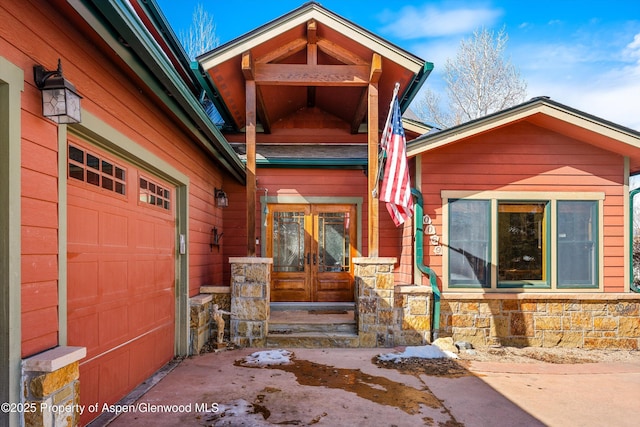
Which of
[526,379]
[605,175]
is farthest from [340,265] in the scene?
[605,175]

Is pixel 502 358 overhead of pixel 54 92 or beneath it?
beneath

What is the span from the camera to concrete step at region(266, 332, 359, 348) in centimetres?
587

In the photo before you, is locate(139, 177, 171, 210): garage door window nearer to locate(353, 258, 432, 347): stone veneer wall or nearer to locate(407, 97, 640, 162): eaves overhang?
locate(353, 258, 432, 347): stone veneer wall

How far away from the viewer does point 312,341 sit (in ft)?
19.4

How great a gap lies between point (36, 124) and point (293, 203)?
5.51 meters

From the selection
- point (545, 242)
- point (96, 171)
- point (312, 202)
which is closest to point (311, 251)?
point (312, 202)

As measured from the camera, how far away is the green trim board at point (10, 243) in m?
2.22

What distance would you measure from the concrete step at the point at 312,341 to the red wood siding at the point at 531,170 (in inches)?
69.5

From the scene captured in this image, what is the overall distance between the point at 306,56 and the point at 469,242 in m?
3.91

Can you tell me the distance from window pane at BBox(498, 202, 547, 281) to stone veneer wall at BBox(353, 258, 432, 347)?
1447 millimetres

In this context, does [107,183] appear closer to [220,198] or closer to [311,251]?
[220,198]

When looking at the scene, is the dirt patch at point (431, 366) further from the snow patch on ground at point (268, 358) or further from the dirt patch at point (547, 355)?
the snow patch on ground at point (268, 358)

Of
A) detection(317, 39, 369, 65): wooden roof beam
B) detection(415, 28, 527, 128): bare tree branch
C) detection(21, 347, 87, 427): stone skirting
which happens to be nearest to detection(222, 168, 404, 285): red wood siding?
detection(317, 39, 369, 65): wooden roof beam

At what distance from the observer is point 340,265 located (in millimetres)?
7875
